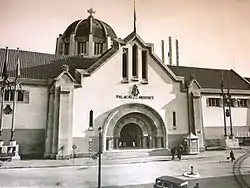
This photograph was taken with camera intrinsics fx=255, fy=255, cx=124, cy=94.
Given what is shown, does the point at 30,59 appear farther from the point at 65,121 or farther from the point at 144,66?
the point at 144,66

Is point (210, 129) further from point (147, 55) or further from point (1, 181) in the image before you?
point (1, 181)

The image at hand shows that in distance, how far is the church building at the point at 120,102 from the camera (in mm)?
4719

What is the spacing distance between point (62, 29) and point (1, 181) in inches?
84.0

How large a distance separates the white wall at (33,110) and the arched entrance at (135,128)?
124 centimetres

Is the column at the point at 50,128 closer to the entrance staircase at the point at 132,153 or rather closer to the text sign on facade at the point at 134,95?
the entrance staircase at the point at 132,153

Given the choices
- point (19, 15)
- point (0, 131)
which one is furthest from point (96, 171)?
point (19, 15)

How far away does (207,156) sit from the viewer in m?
4.55

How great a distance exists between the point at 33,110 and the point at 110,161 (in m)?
1.95

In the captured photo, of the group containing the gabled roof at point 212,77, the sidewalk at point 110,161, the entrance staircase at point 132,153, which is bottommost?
the sidewalk at point 110,161

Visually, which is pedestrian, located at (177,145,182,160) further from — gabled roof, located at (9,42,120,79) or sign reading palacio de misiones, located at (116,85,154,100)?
gabled roof, located at (9,42,120,79)

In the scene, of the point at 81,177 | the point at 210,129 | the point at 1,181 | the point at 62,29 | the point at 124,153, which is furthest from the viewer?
the point at 210,129

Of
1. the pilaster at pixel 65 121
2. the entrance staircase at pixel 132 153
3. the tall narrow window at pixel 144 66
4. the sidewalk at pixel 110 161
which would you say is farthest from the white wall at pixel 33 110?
the tall narrow window at pixel 144 66

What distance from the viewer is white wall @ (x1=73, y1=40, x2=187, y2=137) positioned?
4.96m

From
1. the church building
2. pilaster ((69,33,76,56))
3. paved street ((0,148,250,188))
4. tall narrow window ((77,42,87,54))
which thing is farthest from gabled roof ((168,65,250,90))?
pilaster ((69,33,76,56))
